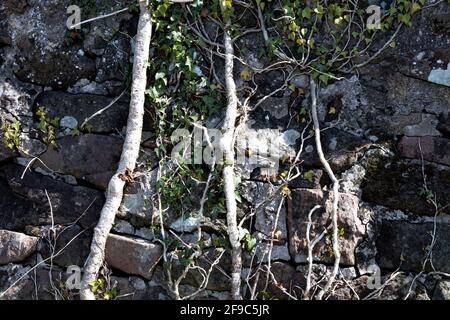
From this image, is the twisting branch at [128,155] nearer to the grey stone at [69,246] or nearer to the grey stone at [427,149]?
the grey stone at [69,246]

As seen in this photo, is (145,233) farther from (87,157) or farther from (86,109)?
(86,109)

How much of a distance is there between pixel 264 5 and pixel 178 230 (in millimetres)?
1368

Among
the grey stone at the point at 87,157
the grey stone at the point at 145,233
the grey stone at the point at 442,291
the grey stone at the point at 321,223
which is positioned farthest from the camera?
the grey stone at the point at 87,157

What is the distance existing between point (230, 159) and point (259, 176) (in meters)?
0.19

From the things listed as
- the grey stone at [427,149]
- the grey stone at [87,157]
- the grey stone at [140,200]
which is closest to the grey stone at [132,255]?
the grey stone at [140,200]

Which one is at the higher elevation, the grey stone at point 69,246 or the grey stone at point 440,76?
the grey stone at point 440,76

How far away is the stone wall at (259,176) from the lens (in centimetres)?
361

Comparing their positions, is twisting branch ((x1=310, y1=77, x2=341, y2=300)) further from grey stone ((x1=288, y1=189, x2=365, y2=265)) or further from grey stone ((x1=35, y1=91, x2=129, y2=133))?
grey stone ((x1=35, y1=91, x2=129, y2=133))

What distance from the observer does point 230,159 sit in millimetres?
3670

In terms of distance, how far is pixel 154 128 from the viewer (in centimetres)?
382

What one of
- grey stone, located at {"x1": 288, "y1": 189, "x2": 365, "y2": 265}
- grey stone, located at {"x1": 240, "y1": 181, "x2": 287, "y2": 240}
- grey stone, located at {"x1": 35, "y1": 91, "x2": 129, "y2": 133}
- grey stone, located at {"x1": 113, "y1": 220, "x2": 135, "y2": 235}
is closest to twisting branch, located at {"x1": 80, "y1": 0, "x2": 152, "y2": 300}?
grey stone, located at {"x1": 113, "y1": 220, "x2": 135, "y2": 235}

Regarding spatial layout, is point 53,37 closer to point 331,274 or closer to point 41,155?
point 41,155

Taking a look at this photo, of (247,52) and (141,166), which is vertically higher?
(247,52)

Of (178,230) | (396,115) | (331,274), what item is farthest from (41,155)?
(396,115)
